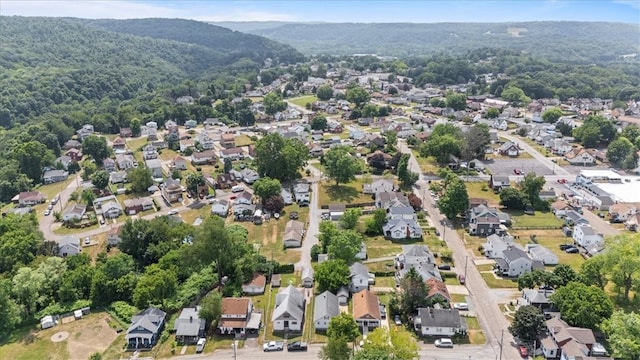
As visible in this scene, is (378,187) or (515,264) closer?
(515,264)

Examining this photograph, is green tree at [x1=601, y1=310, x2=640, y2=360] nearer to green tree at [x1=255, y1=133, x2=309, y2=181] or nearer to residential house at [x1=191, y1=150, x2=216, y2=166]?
green tree at [x1=255, y1=133, x2=309, y2=181]

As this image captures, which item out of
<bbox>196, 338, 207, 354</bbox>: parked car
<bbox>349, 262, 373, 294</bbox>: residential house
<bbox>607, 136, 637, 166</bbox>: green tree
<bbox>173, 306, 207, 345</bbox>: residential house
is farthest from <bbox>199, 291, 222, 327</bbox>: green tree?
<bbox>607, 136, 637, 166</bbox>: green tree

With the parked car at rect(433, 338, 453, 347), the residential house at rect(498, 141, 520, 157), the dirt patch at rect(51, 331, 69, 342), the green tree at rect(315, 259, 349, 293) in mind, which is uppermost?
the green tree at rect(315, 259, 349, 293)

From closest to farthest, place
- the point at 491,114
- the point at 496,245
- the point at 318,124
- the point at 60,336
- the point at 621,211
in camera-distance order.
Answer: the point at 60,336
the point at 496,245
the point at 621,211
the point at 318,124
the point at 491,114

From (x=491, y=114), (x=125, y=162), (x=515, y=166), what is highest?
(x=491, y=114)

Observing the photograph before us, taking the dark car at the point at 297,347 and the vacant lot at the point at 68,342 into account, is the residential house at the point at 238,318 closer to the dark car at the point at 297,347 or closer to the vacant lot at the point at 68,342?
the dark car at the point at 297,347

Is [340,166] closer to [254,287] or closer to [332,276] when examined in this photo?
[332,276]

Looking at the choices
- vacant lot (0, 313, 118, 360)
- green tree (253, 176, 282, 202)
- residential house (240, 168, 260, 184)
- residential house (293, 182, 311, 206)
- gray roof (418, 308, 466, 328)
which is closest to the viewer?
vacant lot (0, 313, 118, 360)

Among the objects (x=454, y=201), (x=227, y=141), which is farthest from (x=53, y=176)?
(x=454, y=201)
